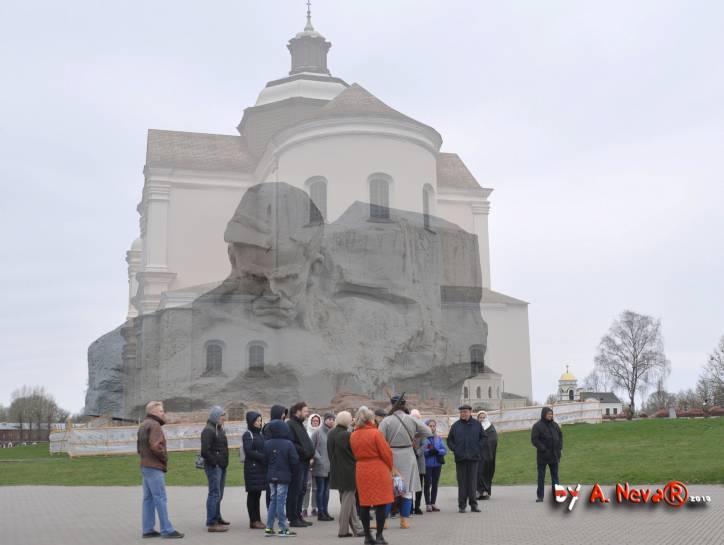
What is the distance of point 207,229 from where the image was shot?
54.4 meters

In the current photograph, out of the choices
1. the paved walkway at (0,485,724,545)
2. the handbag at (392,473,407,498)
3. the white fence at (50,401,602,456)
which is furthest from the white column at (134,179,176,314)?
the handbag at (392,473,407,498)

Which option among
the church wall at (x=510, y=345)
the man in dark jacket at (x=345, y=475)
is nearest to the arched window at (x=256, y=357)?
the man in dark jacket at (x=345, y=475)

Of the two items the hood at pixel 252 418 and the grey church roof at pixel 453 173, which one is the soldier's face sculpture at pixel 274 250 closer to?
the hood at pixel 252 418

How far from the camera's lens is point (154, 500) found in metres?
11.1

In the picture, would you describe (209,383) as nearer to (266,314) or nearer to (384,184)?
(266,314)

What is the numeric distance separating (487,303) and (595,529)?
4616 cm

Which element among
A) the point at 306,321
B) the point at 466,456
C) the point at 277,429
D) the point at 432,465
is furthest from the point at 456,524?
the point at 306,321

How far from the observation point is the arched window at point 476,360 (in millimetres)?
36312

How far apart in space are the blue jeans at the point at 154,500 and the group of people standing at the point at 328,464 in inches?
0.5

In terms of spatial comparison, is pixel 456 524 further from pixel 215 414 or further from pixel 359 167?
pixel 359 167

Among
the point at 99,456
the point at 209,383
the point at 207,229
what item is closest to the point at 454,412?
the point at 209,383

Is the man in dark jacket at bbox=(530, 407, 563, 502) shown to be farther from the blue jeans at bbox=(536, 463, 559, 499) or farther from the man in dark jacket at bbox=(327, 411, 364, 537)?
the man in dark jacket at bbox=(327, 411, 364, 537)

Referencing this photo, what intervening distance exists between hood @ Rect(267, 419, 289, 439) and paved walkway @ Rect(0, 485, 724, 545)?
1280 millimetres

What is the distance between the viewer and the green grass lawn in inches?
691
